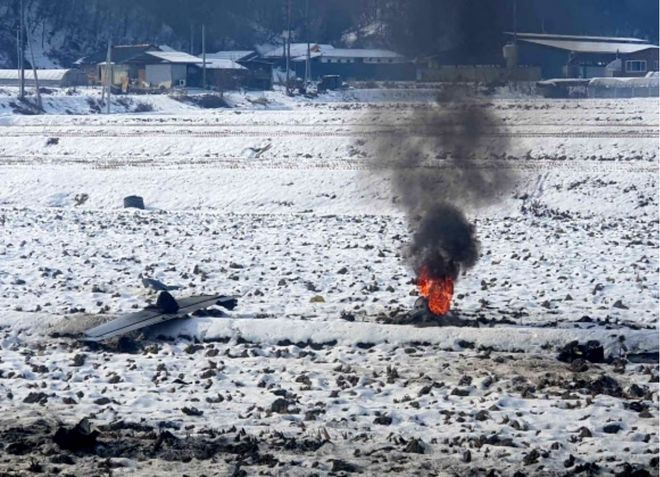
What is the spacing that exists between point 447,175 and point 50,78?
92.9 m

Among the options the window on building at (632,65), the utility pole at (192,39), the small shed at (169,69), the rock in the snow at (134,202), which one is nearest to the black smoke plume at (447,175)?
the rock in the snow at (134,202)

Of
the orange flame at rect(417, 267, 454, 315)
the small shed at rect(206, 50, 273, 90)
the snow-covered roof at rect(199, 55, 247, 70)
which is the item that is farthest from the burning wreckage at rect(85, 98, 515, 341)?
the small shed at rect(206, 50, 273, 90)

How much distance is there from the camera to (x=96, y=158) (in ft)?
168

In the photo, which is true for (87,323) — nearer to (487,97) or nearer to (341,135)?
(487,97)

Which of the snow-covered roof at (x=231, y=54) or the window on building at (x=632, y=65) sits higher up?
the snow-covered roof at (x=231, y=54)

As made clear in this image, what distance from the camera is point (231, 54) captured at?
115m

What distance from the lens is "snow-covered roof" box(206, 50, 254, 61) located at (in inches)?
4341

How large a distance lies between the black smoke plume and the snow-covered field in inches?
9.6

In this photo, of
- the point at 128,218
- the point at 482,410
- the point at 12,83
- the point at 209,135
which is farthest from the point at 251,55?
the point at 482,410

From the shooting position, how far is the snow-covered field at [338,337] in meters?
11.9

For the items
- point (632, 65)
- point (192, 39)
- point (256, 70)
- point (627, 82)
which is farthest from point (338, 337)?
point (192, 39)

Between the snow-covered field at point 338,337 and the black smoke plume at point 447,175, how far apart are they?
0.80ft

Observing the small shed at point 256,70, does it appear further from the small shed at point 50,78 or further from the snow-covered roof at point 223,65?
the small shed at point 50,78

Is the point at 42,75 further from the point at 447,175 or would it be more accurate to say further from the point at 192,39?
the point at 447,175
